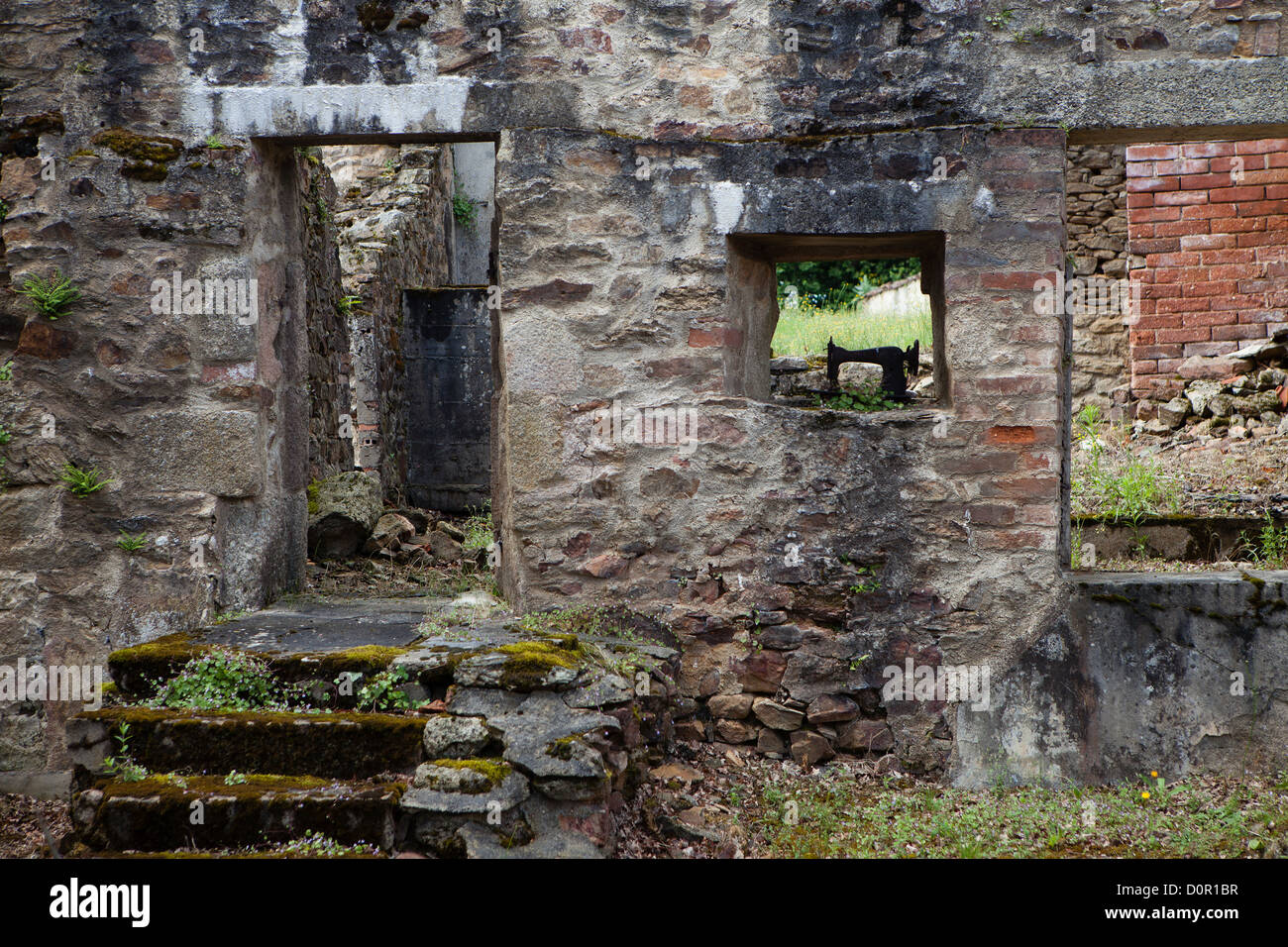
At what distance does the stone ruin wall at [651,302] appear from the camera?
3777 millimetres

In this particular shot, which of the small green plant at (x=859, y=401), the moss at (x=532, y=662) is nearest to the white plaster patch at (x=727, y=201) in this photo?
the small green plant at (x=859, y=401)

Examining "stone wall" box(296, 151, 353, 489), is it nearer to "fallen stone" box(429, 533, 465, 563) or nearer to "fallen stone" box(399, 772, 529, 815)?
"fallen stone" box(429, 533, 465, 563)

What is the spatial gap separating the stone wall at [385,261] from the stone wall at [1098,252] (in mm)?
5587

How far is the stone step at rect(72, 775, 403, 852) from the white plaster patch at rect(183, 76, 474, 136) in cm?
241

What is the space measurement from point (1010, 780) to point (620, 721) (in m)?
1.62

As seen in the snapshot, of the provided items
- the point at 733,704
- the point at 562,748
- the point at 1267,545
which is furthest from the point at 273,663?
the point at 1267,545

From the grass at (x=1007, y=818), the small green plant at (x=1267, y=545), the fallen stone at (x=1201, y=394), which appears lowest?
the grass at (x=1007, y=818)

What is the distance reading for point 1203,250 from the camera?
7.73 metres

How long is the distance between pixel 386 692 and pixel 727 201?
2111 mm

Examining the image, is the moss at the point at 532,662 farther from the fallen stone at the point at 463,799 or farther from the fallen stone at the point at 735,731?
the fallen stone at the point at 735,731

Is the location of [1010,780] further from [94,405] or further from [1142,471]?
[94,405]

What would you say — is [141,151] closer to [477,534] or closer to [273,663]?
[273,663]

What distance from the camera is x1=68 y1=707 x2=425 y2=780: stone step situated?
298 centimetres

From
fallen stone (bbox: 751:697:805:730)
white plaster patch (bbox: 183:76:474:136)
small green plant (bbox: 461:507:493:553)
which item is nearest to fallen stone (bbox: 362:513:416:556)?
small green plant (bbox: 461:507:493:553)
